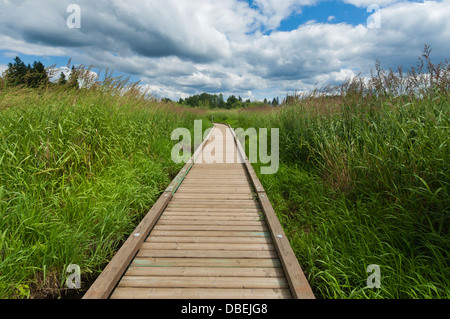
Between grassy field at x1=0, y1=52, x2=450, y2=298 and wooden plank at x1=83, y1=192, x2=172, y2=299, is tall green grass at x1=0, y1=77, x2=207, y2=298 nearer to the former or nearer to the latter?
grassy field at x1=0, y1=52, x2=450, y2=298

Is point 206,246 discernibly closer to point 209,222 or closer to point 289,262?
point 209,222

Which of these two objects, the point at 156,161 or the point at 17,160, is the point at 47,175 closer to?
the point at 17,160

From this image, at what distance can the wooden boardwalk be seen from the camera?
1840 mm

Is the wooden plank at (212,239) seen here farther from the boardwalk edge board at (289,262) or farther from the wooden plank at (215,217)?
the wooden plank at (215,217)

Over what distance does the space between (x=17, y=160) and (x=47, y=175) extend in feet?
1.29

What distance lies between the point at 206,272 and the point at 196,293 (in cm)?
25

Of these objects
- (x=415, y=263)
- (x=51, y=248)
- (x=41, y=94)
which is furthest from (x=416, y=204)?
(x=41, y=94)

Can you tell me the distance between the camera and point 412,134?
107 inches


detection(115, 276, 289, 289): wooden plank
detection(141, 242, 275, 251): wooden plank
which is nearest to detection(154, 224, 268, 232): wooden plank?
detection(141, 242, 275, 251): wooden plank

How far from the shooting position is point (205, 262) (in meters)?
2.21

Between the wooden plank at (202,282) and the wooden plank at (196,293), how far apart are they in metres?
0.04

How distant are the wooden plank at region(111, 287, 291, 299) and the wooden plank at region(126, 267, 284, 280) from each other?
0.17 metres

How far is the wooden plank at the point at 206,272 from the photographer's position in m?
2.03
